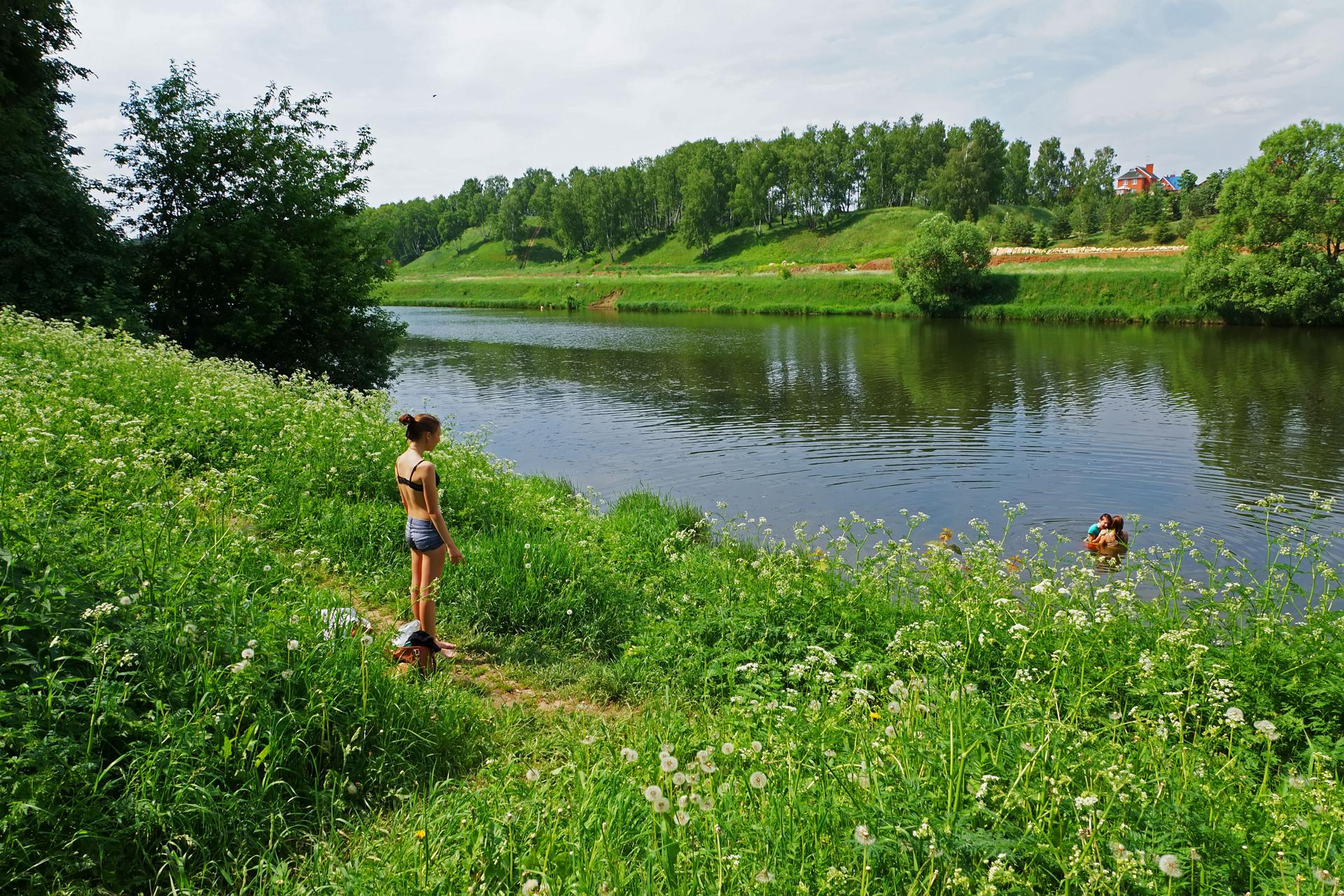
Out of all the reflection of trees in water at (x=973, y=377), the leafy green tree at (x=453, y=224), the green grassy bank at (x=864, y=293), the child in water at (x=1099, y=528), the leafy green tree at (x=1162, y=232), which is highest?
the leafy green tree at (x=453, y=224)

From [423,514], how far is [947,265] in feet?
203

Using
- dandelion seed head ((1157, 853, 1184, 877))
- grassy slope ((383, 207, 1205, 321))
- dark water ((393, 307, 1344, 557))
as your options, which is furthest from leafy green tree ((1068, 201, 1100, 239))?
dandelion seed head ((1157, 853, 1184, 877))

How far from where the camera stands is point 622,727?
5430 mm

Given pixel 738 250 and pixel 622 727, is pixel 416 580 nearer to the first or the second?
pixel 622 727

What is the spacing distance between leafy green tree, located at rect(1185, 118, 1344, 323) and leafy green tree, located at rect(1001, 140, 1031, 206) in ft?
257

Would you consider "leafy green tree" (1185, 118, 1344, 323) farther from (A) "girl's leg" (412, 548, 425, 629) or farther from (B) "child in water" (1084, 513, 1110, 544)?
(A) "girl's leg" (412, 548, 425, 629)

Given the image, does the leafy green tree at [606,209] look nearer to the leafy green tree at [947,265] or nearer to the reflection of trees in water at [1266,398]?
the leafy green tree at [947,265]

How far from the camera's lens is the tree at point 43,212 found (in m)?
16.9

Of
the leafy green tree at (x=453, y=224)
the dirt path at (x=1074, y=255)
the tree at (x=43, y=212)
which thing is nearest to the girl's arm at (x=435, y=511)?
the tree at (x=43, y=212)

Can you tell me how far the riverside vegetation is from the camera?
3201 mm

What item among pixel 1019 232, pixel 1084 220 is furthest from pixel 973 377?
pixel 1084 220

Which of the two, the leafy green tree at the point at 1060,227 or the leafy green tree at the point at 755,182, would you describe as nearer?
the leafy green tree at the point at 1060,227

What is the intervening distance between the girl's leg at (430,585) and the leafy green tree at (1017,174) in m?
133

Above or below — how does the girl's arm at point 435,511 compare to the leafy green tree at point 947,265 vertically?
below
